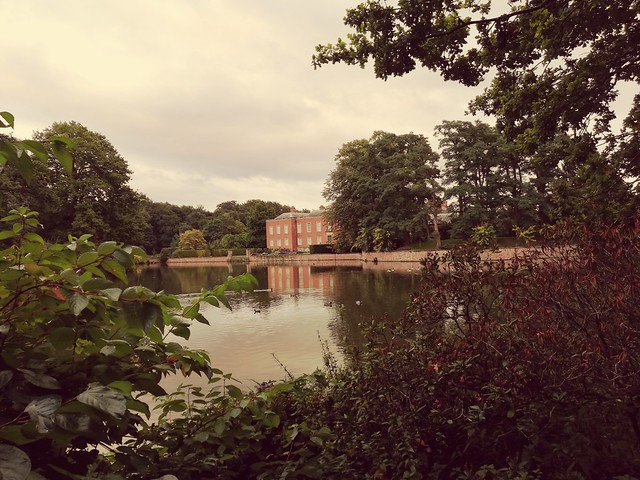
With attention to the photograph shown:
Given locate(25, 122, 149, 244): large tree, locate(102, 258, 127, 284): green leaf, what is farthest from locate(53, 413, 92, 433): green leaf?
locate(25, 122, 149, 244): large tree

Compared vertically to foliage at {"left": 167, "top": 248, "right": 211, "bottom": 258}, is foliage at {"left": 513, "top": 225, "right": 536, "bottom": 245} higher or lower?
lower

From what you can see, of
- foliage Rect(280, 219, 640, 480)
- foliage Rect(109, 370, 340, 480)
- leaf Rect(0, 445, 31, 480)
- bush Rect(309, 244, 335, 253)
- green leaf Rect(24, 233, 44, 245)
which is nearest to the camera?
leaf Rect(0, 445, 31, 480)

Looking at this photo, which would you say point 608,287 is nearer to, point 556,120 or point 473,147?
point 556,120

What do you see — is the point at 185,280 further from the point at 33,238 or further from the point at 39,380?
the point at 39,380

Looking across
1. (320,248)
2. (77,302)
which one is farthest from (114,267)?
(320,248)

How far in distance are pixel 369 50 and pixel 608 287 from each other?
4894mm

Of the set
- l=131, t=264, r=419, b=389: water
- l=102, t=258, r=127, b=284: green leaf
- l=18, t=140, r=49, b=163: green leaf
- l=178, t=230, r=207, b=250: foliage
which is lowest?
l=131, t=264, r=419, b=389: water

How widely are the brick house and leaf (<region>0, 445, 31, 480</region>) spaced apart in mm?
76140

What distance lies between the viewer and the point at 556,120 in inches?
316

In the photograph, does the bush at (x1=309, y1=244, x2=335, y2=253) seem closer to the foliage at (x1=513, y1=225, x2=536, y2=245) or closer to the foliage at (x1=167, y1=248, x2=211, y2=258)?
the foliage at (x1=167, y1=248, x2=211, y2=258)

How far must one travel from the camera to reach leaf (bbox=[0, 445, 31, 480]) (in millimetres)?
972

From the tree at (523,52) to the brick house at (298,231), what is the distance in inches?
2706

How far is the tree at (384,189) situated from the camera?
47406 mm

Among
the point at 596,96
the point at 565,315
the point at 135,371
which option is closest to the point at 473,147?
the point at 596,96
